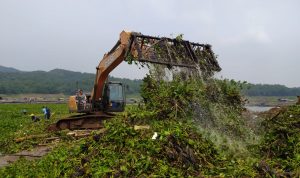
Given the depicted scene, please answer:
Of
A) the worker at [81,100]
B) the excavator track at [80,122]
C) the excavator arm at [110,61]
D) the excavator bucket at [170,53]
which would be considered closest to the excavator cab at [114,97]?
the excavator arm at [110,61]

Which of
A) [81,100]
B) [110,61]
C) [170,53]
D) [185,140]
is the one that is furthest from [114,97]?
[185,140]

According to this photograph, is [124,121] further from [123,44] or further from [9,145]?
[9,145]

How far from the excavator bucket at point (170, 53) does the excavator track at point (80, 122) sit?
6.05 m

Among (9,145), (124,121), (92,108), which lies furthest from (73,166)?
(92,108)

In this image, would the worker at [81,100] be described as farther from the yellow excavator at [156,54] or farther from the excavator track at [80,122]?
the yellow excavator at [156,54]

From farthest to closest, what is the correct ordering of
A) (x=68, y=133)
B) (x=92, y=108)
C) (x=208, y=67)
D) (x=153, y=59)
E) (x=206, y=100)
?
(x=92, y=108)
(x=68, y=133)
(x=208, y=67)
(x=153, y=59)
(x=206, y=100)

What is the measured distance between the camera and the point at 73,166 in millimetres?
9508

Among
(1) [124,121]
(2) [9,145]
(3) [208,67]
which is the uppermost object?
(3) [208,67]

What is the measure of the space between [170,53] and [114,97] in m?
7.37

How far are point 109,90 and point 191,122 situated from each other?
980 centimetres

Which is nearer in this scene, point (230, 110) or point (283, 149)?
point (283, 149)

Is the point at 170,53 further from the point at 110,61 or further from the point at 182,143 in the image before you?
the point at 182,143

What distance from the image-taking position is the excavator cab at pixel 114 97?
1978cm

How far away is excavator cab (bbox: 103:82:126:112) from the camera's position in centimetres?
1978
